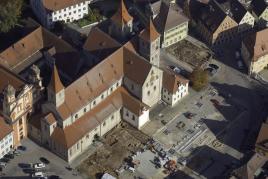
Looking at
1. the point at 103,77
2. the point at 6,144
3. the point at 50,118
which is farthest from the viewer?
the point at 103,77

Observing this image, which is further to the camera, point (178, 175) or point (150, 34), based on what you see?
point (150, 34)

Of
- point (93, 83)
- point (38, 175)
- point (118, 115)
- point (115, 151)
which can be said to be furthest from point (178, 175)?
point (38, 175)

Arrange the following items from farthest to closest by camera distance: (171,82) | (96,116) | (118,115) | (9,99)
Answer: (171,82) → (118,115) → (96,116) → (9,99)

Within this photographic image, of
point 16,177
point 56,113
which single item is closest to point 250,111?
point 56,113

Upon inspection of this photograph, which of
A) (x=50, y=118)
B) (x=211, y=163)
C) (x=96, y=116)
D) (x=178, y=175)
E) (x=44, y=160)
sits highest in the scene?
(x=50, y=118)

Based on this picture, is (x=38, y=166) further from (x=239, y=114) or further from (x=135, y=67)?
(x=239, y=114)

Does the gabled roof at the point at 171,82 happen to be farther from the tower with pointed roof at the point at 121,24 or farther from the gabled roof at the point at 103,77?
the tower with pointed roof at the point at 121,24

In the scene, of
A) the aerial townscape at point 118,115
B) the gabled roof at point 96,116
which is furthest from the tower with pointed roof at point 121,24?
the gabled roof at point 96,116
